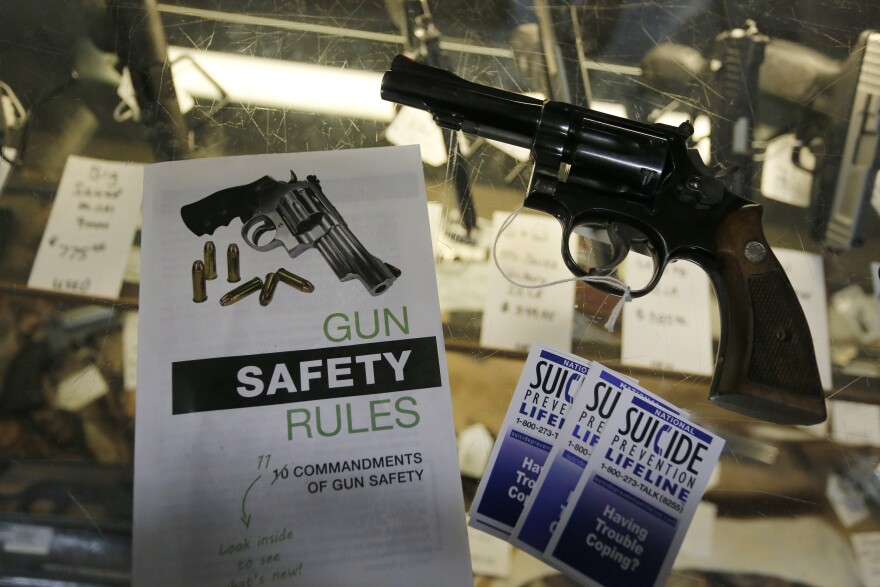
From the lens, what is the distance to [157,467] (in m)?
0.85

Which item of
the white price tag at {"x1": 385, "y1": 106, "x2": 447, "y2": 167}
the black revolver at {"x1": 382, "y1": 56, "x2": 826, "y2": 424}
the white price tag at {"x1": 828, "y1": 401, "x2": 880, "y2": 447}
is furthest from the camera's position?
the white price tag at {"x1": 385, "y1": 106, "x2": 447, "y2": 167}

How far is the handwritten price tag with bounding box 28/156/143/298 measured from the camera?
95 centimetres

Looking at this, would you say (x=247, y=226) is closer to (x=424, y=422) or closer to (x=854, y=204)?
(x=424, y=422)

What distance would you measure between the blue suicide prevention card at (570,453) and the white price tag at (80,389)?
62 cm

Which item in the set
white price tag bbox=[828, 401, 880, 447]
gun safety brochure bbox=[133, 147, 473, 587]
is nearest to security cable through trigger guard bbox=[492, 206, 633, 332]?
gun safety brochure bbox=[133, 147, 473, 587]

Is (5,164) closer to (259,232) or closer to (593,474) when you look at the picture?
(259,232)

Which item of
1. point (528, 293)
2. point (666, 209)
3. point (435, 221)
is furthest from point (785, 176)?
point (435, 221)

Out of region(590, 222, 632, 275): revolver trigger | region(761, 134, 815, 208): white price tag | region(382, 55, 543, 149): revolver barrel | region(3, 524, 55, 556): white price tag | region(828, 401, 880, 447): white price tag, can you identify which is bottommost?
region(3, 524, 55, 556): white price tag

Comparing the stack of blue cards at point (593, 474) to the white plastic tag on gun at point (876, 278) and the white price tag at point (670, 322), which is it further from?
the white plastic tag on gun at point (876, 278)

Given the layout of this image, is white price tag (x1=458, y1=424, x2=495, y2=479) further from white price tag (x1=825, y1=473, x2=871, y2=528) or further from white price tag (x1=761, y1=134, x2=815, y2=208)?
white price tag (x1=761, y1=134, x2=815, y2=208)

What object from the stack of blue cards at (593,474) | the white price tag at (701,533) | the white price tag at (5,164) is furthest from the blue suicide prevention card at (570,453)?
the white price tag at (5,164)

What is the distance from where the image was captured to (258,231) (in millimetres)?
958

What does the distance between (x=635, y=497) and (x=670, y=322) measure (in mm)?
268

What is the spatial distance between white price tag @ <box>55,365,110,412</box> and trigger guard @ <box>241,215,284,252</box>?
0.94 feet
